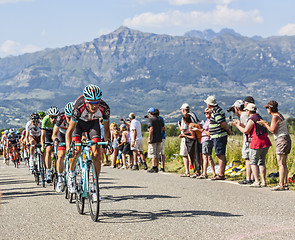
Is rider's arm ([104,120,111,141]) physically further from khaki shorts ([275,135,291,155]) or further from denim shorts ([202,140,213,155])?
denim shorts ([202,140,213,155])

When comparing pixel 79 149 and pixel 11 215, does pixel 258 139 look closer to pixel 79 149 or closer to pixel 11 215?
pixel 79 149

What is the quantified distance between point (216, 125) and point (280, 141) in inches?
103

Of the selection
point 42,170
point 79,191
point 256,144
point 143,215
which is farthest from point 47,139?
point 143,215

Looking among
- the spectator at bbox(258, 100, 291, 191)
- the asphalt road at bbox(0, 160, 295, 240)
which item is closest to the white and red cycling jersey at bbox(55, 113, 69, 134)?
the asphalt road at bbox(0, 160, 295, 240)

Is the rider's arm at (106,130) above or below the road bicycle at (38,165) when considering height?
above

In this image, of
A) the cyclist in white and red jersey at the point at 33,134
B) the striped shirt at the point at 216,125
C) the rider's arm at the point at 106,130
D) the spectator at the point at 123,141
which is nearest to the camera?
the rider's arm at the point at 106,130

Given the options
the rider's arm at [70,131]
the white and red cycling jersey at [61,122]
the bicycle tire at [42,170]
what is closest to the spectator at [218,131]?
the white and red cycling jersey at [61,122]

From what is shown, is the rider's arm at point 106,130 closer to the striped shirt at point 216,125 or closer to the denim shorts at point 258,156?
the denim shorts at point 258,156

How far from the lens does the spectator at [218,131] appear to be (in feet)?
41.9

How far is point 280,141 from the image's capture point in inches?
412

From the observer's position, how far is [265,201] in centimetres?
854

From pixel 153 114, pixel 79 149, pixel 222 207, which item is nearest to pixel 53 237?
pixel 79 149

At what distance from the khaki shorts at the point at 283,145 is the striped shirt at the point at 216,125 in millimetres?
2473

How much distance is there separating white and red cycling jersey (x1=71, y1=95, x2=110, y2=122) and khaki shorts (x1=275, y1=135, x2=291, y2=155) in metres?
4.38
